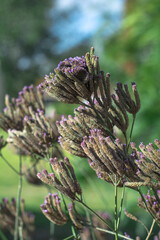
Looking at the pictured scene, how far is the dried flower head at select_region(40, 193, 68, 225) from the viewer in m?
0.96

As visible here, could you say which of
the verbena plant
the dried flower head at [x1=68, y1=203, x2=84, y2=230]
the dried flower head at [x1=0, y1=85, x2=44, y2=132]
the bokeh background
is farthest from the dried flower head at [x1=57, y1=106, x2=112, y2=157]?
the bokeh background

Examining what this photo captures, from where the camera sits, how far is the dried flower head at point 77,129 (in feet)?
3.01

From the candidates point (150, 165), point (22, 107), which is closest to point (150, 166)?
point (150, 165)

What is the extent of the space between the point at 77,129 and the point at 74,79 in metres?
0.13

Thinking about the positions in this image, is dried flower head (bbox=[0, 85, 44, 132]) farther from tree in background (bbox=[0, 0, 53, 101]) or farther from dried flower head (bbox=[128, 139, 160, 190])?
tree in background (bbox=[0, 0, 53, 101])

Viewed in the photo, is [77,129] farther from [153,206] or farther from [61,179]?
[153,206]

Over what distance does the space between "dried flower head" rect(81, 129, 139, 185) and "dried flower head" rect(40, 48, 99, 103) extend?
0.34 feet

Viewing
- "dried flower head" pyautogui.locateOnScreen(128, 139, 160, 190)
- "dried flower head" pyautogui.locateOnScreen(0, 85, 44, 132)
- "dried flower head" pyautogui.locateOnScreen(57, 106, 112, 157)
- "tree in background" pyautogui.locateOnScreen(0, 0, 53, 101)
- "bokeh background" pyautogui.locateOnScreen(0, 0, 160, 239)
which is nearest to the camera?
"dried flower head" pyautogui.locateOnScreen(128, 139, 160, 190)

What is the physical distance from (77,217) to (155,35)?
342cm

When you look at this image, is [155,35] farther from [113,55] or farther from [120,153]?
[120,153]

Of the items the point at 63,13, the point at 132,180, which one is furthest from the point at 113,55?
the point at 63,13

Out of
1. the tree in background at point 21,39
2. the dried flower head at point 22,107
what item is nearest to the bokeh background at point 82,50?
the tree in background at point 21,39

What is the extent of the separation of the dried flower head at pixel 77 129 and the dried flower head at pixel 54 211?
15 cm

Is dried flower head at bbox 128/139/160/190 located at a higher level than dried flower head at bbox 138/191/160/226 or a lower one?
higher
